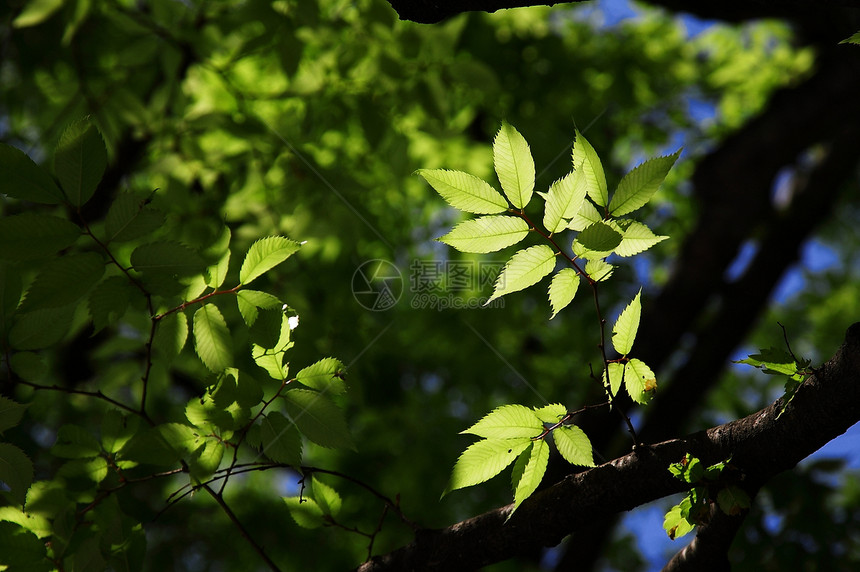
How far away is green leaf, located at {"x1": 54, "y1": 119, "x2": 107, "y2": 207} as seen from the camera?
41.1 inches

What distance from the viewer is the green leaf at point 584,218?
102 cm

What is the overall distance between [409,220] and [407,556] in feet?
10.0

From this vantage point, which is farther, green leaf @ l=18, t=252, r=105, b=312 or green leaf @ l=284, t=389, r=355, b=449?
green leaf @ l=284, t=389, r=355, b=449

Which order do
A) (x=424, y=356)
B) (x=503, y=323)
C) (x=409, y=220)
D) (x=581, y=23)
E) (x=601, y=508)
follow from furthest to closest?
(x=581, y=23) < (x=424, y=356) < (x=409, y=220) < (x=503, y=323) < (x=601, y=508)

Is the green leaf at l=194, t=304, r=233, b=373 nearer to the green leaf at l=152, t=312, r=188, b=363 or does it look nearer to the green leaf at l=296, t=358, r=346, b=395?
the green leaf at l=152, t=312, r=188, b=363

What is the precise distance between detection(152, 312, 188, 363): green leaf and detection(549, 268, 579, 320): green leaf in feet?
2.55

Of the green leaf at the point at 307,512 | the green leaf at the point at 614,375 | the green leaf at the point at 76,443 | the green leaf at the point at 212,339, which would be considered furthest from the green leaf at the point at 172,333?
the green leaf at the point at 614,375

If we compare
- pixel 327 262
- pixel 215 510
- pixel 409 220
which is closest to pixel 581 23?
pixel 409 220

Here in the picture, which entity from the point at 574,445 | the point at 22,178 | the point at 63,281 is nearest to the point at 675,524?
the point at 574,445

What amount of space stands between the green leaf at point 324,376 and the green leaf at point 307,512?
0.32m

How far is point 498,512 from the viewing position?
1.23 meters

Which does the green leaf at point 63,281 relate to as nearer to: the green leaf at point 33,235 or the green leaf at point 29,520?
the green leaf at point 33,235

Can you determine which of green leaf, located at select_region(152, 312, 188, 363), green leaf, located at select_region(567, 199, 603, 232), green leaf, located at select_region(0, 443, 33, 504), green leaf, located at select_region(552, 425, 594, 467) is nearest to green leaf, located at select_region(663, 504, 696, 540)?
green leaf, located at select_region(552, 425, 594, 467)

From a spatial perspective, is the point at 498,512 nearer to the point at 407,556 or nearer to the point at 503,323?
the point at 407,556
